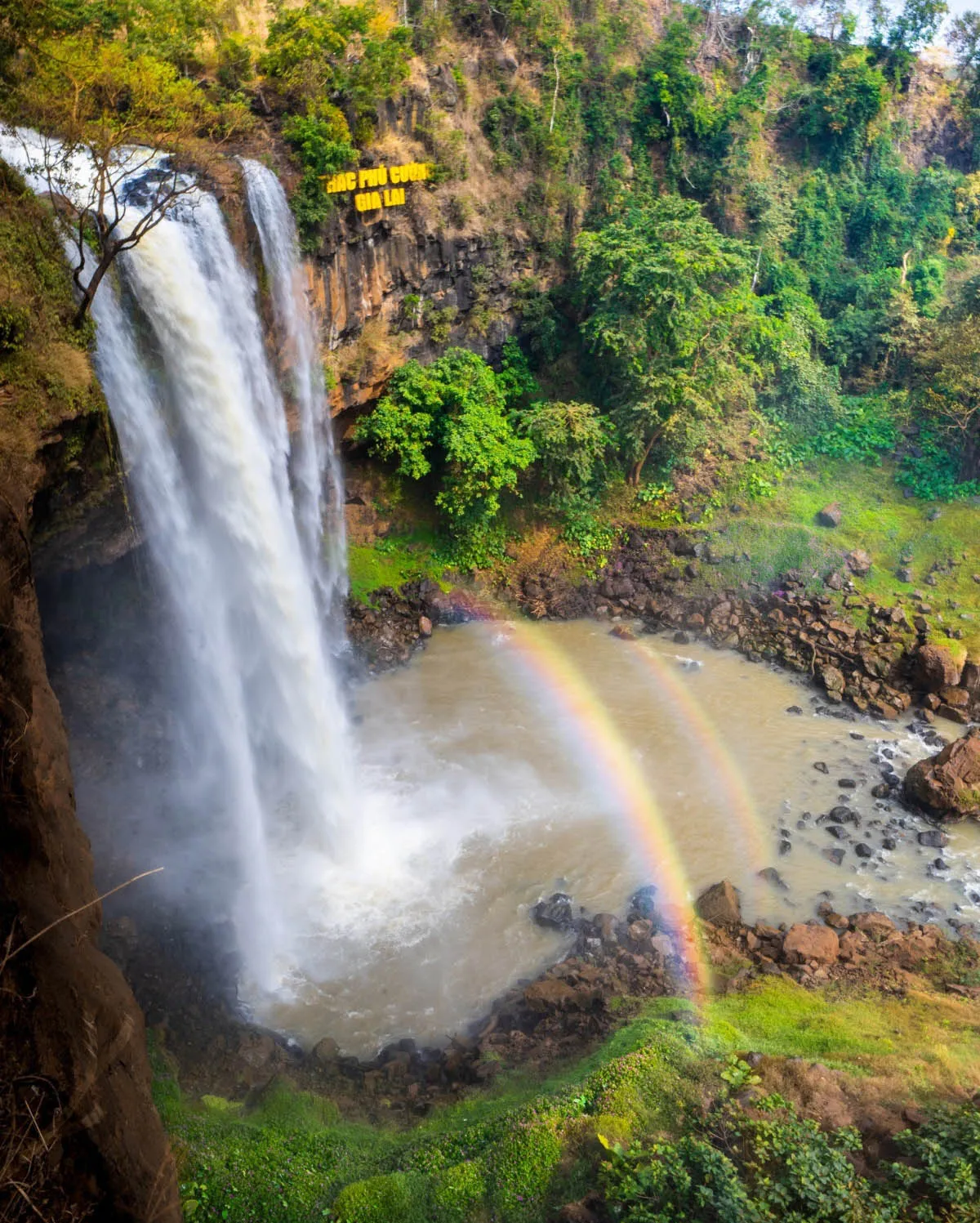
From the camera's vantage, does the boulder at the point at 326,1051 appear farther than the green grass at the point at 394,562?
No

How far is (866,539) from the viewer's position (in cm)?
2198

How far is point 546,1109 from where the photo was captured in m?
8.74

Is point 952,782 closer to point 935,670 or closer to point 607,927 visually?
point 935,670

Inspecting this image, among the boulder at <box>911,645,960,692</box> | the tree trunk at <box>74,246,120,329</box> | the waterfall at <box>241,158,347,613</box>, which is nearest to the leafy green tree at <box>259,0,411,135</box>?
the waterfall at <box>241,158,347,613</box>

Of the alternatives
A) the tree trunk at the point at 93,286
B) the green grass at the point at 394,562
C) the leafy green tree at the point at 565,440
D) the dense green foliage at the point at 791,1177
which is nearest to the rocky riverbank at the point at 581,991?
the dense green foliage at the point at 791,1177

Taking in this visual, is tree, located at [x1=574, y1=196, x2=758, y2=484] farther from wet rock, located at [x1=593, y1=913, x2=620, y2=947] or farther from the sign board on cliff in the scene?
wet rock, located at [x1=593, y1=913, x2=620, y2=947]

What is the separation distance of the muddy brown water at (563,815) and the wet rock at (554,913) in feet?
0.66

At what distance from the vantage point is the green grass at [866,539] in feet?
67.8

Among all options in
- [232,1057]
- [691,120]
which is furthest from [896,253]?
[232,1057]

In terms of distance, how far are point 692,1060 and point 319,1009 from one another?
489cm

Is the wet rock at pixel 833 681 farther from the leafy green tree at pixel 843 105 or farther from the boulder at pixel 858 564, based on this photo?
the leafy green tree at pixel 843 105

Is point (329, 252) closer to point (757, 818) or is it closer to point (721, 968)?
point (757, 818)

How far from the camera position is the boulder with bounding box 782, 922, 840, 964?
11.9 meters

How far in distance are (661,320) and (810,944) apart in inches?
568
